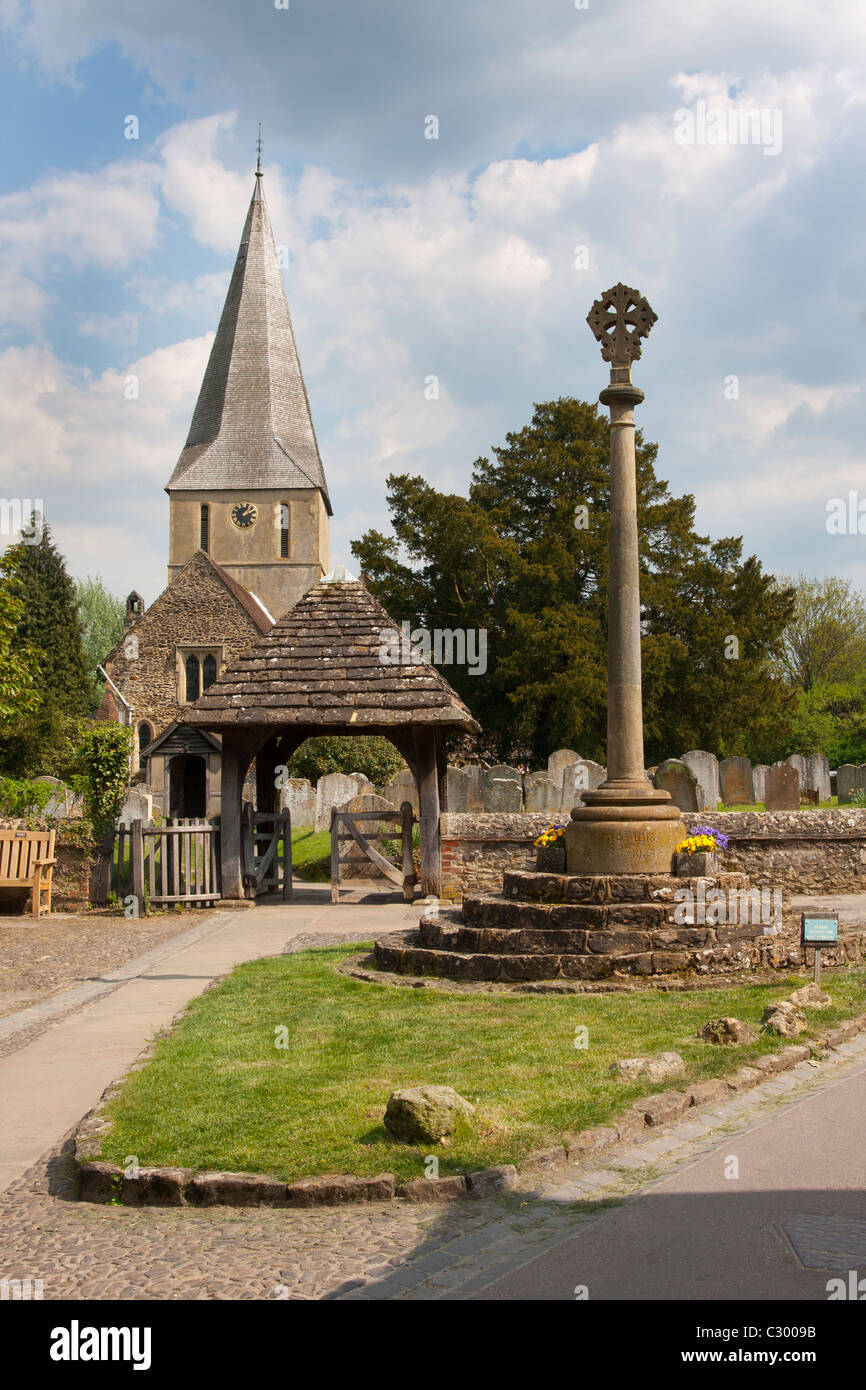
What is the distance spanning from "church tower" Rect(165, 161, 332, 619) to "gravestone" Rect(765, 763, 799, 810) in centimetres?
3084

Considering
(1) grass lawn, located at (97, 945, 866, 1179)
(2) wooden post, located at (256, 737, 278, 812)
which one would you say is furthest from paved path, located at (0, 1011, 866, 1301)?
(2) wooden post, located at (256, 737, 278, 812)

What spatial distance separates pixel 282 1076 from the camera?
6355 mm

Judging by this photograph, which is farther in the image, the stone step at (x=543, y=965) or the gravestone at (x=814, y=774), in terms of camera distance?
the gravestone at (x=814, y=774)

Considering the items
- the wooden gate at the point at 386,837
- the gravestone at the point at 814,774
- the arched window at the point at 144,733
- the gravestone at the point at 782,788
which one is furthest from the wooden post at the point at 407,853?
the arched window at the point at 144,733

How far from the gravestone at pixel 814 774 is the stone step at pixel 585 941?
23134 millimetres

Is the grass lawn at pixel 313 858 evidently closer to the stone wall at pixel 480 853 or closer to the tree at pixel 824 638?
the stone wall at pixel 480 853

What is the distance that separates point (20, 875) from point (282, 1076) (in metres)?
12.2

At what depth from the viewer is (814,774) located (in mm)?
31453

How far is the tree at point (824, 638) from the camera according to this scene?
176 ft

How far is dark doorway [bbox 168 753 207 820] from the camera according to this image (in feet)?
101

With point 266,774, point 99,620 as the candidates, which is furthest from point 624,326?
point 99,620

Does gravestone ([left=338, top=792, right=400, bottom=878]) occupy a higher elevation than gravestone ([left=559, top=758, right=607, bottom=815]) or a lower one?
lower
